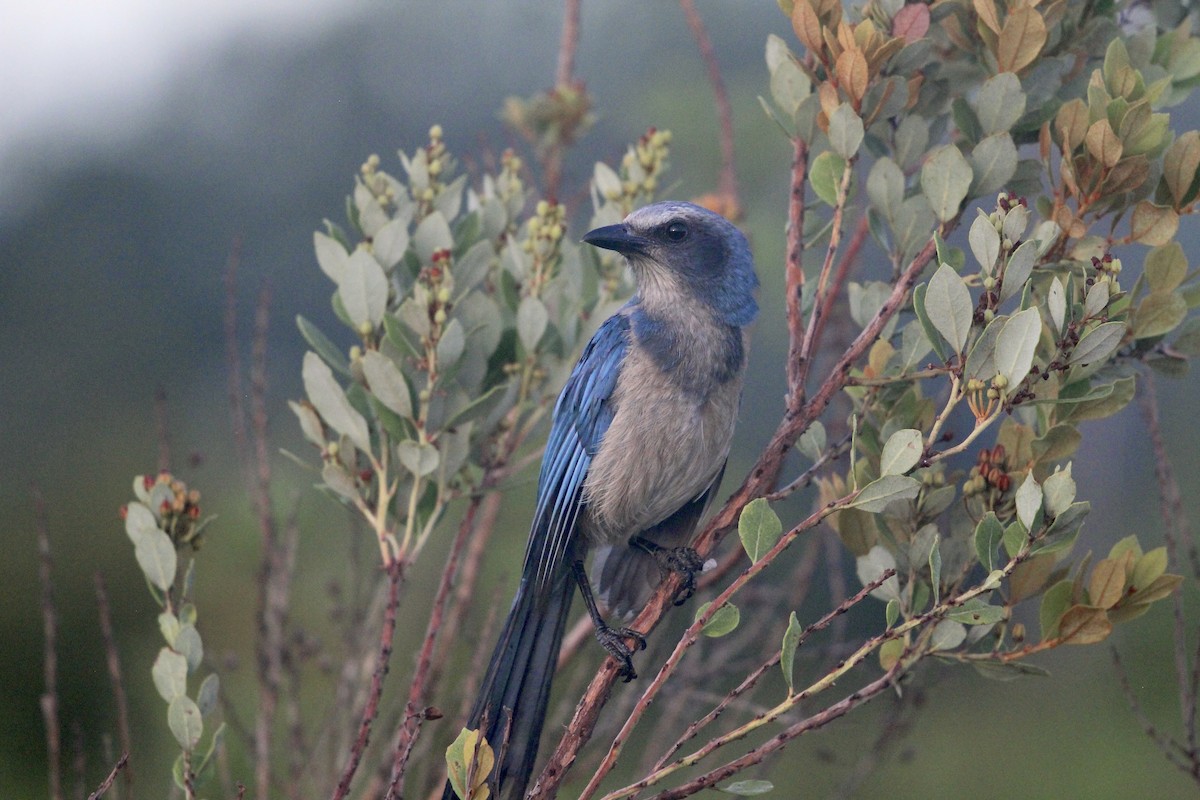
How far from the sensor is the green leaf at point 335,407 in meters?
2.67

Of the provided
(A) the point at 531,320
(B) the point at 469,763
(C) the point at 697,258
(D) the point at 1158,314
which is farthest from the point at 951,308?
(C) the point at 697,258

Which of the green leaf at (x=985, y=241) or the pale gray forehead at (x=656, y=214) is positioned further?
the pale gray forehead at (x=656, y=214)

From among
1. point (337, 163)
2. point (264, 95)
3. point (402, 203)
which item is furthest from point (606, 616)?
point (264, 95)

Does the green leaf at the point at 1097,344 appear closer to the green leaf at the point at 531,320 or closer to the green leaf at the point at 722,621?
the green leaf at the point at 722,621

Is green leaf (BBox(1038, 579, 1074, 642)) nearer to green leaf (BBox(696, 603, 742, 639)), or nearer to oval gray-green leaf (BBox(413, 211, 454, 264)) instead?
green leaf (BBox(696, 603, 742, 639))

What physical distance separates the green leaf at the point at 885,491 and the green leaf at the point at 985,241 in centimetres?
44

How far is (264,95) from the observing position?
1410 cm

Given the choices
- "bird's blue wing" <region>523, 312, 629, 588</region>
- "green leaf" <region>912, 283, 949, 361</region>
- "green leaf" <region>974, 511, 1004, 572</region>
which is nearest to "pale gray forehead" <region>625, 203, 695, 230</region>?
"bird's blue wing" <region>523, 312, 629, 588</region>

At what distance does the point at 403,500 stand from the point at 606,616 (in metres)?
0.77

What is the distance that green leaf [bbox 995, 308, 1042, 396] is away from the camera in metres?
1.97

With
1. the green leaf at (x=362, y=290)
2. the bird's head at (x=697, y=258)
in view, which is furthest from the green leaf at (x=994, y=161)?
the green leaf at (x=362, y=290)

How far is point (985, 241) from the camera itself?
213cm

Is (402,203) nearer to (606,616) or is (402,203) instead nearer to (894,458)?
(606,616)

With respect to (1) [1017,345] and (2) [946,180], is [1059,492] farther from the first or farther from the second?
(2) [946,180]
